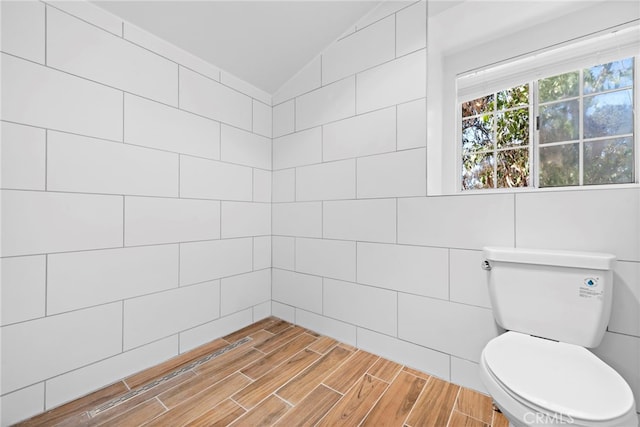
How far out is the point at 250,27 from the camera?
1.64 metres

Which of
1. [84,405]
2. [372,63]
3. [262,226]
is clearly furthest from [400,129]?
[84,405]

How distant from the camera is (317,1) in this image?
61.6 inches

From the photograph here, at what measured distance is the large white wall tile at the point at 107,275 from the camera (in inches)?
47.1

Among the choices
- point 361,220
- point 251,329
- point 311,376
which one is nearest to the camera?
point 311,376

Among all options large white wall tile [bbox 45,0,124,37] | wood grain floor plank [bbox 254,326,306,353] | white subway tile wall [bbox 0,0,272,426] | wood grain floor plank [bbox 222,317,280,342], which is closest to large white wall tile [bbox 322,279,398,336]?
wood grain floor plank [bbox 254,326,306,353]

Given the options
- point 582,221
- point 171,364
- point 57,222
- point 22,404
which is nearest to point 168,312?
point 171,364

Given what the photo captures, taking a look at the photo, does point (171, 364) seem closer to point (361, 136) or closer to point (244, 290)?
point (244, 290)

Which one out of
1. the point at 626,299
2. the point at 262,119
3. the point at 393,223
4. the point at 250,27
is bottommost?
the point at 626,299

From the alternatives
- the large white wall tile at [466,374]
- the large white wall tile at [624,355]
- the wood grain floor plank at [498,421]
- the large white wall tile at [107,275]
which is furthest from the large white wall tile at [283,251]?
the large white wall tile at [624,355]

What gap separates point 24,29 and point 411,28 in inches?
72.1

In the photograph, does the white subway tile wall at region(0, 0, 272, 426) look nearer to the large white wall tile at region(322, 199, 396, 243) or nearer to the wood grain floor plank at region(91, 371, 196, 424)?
the wood grain floor plank at region(91, 371, 196, 424)

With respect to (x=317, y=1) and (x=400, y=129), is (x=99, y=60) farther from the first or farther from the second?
(x=400, y=129)

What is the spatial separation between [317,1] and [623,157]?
70.3 inches

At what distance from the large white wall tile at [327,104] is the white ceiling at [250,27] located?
0.93 ft
